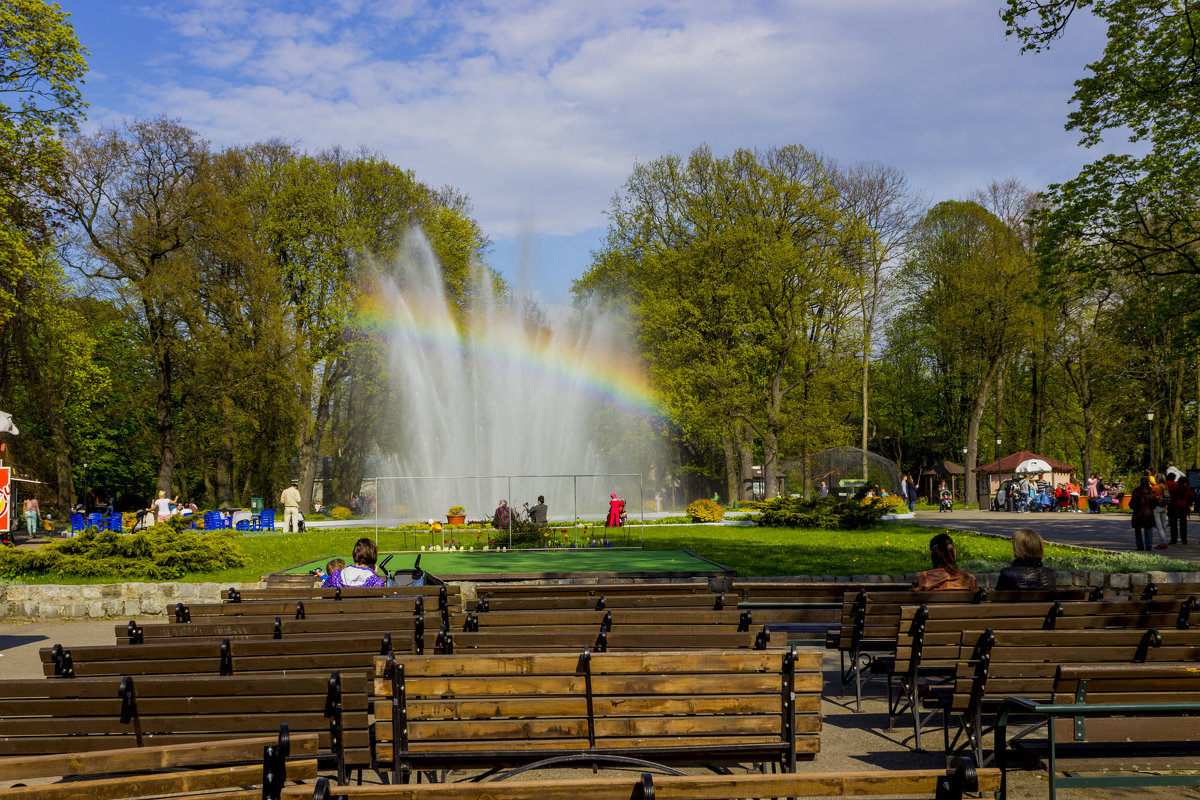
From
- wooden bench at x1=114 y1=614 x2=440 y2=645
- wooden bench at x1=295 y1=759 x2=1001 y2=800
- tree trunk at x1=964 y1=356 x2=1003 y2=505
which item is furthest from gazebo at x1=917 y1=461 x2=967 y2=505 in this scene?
wooden bench at x1=295 y1=759 x2=1001 y2=800

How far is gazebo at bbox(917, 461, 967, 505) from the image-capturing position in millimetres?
61375

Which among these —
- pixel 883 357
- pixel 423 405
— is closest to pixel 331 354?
pixel 423 405

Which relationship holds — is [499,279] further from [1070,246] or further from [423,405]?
[1070,246]

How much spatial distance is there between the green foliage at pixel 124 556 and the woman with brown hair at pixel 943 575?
45.3 ft

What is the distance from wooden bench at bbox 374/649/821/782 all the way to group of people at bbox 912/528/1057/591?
15.4ft

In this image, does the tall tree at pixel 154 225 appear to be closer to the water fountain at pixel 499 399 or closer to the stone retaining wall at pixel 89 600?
the water fountain at pixel 499 399

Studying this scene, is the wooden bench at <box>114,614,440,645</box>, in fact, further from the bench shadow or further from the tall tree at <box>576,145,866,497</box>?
the tall tree at <box>576,145,866,497</box>

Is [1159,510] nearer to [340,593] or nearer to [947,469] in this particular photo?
[340,593]

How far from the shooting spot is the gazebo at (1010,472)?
51469 mm

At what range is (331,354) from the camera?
150 feet

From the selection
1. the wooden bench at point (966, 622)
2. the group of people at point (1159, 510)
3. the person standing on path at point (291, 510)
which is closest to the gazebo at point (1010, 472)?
the group of people at point (1159, 510)

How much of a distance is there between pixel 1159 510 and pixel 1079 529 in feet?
24.5

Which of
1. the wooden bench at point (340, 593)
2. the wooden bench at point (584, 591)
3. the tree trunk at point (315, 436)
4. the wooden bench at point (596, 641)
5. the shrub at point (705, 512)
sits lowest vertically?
the shrub at point (705, 512)

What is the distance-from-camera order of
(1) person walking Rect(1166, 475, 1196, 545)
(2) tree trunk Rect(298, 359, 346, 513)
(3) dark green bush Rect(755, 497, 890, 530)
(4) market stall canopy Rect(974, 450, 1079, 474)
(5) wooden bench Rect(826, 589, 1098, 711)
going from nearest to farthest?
1. (5) wooden bench Rect(826, 589, 1098, 711)
2. (1) person walking Rect(1166, 475, 1196, 545)
3. (3) dark green bush Rect(755, 497, 890, 530)
4. (2) tree trunk Rect(298, 359, 346, 513)
5. (4) market stall canopy Rect(974, 450, 1079, 474)
